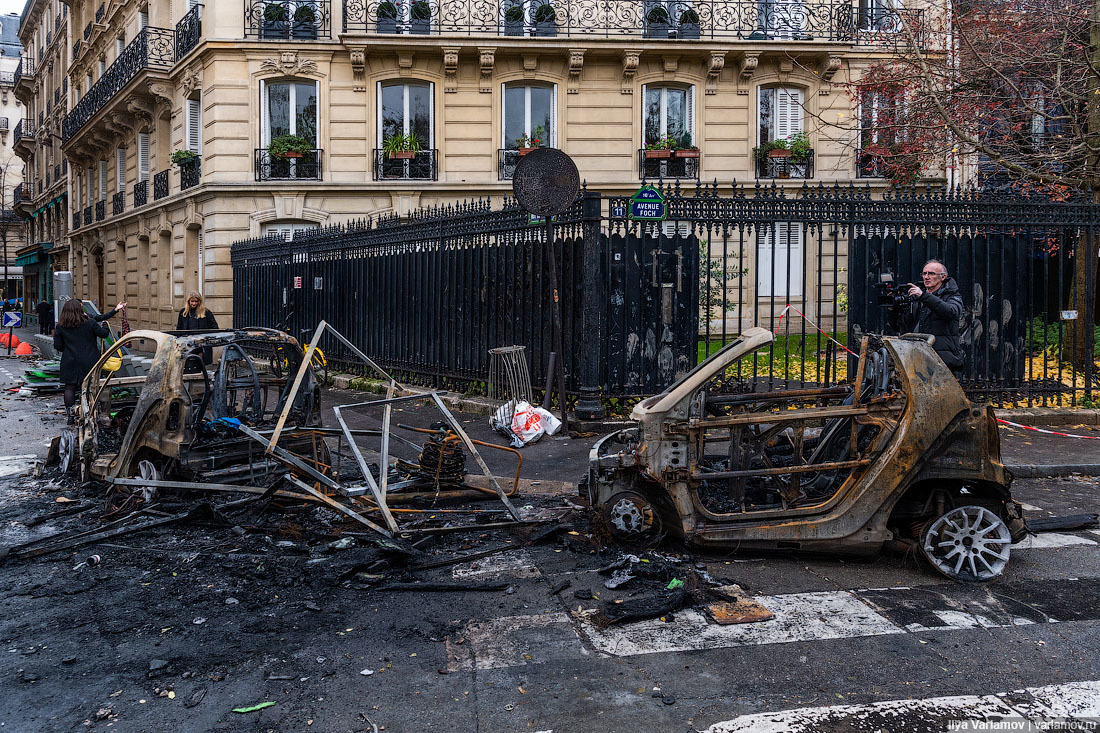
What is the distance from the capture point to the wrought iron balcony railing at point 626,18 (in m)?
22.2

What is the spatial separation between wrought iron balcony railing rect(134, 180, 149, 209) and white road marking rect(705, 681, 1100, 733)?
93.4 feet

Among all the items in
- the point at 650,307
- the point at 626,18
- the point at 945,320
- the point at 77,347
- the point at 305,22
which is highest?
the point at 626,18

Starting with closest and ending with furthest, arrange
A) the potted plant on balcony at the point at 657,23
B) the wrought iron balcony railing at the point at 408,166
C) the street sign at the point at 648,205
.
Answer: the street sign at the point at 648,205 → the wrought iron balcony railing at the point at 408,166 → the potted plant on balcony at the point at 657,23

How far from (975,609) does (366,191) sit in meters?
19.6

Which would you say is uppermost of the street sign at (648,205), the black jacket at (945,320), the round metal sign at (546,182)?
the round metal sign at (546,182)

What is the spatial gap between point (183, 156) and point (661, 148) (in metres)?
12.8

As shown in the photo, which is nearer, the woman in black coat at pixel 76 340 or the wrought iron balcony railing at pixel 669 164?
→ the woman in black coat at pixel 76 340

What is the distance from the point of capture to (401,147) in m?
22.3

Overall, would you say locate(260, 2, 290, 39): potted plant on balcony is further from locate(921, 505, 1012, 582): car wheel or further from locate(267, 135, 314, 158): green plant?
locate(921, 505, 1012, 582): car wheel

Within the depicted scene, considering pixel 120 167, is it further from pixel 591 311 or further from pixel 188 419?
pixel 188 419

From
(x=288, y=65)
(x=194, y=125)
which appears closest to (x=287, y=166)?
(x=288, y=65)

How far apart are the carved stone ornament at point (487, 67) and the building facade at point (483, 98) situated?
0.12ft

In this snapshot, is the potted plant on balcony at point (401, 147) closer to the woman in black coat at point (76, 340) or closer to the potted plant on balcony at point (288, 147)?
the potted plant on balcony at point (288, 147)

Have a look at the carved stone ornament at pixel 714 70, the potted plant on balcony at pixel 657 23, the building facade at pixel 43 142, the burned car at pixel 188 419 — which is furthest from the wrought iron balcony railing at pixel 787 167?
the building facade at pixel 43 142
